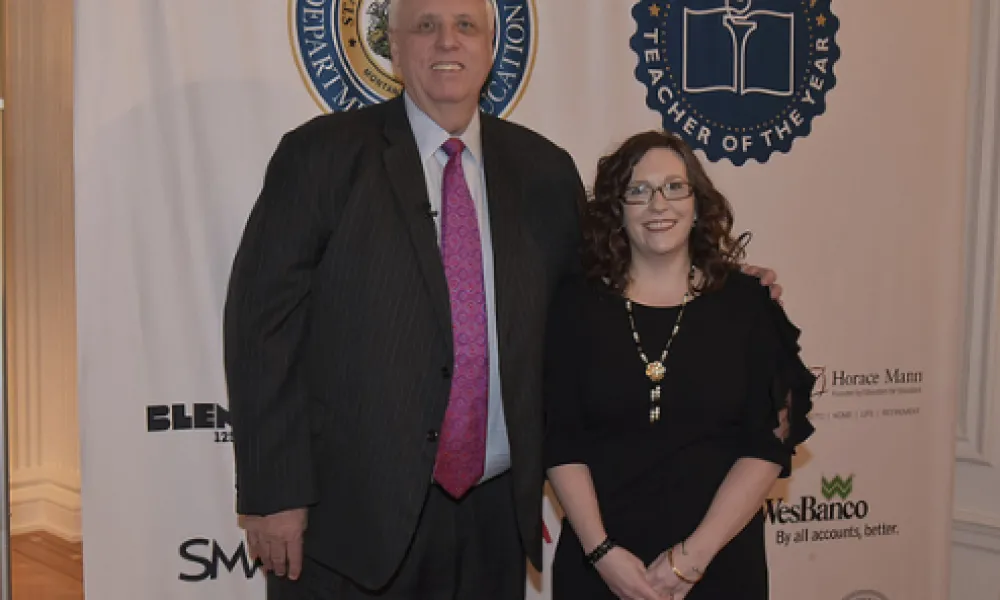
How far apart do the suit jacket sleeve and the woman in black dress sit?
536 mm

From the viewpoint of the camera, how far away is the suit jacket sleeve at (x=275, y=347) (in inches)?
74.5

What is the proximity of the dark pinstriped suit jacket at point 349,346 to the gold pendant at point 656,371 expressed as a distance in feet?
0.81

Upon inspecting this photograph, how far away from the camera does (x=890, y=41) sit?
10.2 feet

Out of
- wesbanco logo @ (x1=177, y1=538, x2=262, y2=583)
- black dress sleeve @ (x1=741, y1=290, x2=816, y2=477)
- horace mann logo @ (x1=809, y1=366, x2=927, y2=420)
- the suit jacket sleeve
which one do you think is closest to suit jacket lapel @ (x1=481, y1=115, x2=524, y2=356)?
the suit jacket sleeve

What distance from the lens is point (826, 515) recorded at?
3141mm

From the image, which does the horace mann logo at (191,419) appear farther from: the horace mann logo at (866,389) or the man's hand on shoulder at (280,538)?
the horace mann logo at (866,389)

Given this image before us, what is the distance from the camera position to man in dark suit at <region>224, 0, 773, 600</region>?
74.5 inches

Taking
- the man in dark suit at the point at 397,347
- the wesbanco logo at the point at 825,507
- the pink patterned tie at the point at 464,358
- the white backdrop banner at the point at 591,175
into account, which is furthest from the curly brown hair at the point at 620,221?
the wesbanco logo at the point at 825,507

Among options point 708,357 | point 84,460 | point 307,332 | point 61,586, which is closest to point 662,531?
point 708,357

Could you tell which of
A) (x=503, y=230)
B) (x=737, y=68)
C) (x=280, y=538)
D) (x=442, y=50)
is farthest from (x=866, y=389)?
(x=280, y=538)

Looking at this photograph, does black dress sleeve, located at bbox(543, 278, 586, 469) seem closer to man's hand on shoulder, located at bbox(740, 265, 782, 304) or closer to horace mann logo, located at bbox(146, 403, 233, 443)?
man's hand on shoulder, located at bbox(740, 265, 782, 304)

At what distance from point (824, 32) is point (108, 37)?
2.14 m

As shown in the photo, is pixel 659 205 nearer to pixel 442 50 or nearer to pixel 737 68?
pixel 442 50

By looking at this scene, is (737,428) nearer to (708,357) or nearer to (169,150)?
(708,357)
